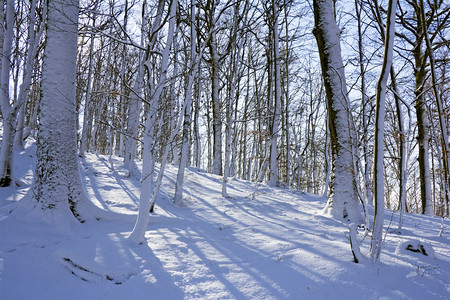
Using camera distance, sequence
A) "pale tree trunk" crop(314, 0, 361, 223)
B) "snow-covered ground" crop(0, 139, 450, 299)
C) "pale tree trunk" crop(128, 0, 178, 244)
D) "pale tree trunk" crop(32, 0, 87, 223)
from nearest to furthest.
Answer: "snow-covered ground" crop(0, 139, 450, 299) → "pale tree trunk" crop(128, 0, 178, 244) → "pale tree trunk" crop(32, 0, 87, 223) → "pale tree trunk" crop(314, 0, 361, 223)

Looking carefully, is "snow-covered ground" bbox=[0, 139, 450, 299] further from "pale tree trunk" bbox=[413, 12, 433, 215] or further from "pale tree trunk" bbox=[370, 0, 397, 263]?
"pale tree trunk" bbox=[413, 12, 433, 215]

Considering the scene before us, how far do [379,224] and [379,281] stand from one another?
0.51m

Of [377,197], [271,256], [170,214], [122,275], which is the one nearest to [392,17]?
[377,197]

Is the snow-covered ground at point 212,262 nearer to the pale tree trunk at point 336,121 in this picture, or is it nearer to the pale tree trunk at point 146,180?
the pale tree trunk at point 146,180

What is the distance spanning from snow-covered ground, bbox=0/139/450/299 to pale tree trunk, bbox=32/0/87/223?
467mm

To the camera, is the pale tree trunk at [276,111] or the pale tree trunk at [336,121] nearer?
the pale tree trunk at [336,121]

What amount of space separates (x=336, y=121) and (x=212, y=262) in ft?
11.3

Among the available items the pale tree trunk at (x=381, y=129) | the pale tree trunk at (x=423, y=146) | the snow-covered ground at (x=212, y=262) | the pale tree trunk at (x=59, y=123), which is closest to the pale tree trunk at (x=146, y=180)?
the snow-covered ground at (x=212, y=262)

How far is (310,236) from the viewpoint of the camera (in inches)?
133

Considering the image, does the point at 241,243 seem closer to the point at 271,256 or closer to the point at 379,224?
the point at 271,256

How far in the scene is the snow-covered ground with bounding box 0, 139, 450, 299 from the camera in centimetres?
212

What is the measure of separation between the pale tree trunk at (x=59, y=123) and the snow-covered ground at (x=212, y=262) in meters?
0.47

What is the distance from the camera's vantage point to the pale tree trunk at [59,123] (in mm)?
3660

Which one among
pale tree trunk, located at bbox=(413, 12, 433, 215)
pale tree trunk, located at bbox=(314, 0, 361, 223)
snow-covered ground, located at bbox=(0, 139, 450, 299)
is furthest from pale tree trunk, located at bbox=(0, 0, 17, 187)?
pale tree trunk, located at bbox=(413, 12, 433, 215)
